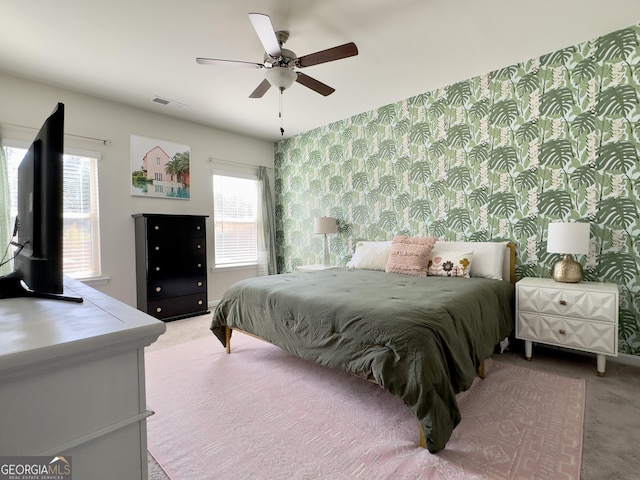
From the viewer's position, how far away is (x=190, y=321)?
3904 mm

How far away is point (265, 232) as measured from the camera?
5227 millimetres

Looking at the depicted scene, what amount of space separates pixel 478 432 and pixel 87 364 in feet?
6.23

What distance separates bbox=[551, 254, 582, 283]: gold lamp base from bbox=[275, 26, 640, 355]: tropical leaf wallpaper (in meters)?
0.24

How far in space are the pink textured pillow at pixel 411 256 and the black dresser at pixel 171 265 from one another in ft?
8.22

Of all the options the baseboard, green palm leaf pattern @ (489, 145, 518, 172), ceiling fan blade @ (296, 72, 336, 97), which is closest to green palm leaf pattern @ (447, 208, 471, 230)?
green palm leaf pattern @ (489, 145, 518, 172)

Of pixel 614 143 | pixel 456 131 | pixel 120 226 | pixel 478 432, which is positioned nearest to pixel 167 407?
pixel 478 432

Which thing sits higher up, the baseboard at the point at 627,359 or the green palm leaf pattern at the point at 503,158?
the green palm leaf pattern at the point at 503,158

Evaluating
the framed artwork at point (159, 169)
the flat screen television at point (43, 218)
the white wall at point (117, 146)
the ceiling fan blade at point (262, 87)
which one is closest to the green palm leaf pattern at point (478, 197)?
the ceiling fan blade at point (262, 87)

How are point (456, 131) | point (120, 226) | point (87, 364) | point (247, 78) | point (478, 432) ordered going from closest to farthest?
1. point (87, 364)
2. point (478, 432)
3. point (247, 78)
4. point (456, 131)
5. point (120, 226)

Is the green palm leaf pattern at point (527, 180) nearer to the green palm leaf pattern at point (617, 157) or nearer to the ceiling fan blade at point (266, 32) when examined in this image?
the green palm leaf pattern at point (617, 157)

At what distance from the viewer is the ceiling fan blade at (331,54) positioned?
213cm

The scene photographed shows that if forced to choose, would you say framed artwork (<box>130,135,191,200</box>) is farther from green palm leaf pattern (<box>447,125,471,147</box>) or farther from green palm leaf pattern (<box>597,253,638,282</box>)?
green palm leaf pattern (<box>597,253,638,282</box>)

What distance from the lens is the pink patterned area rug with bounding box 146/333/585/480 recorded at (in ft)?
4.80

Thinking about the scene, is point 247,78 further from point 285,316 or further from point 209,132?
point 285,316
